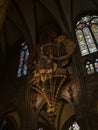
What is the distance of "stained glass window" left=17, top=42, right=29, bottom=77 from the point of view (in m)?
13.5

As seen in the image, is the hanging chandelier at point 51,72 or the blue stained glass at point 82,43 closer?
the hanging chandelier at point 51,72

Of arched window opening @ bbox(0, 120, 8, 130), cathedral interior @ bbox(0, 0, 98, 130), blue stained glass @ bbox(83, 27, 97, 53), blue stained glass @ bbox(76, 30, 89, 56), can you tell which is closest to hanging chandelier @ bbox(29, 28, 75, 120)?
cathedral interior @ bbox(0, 0, 98, 130)

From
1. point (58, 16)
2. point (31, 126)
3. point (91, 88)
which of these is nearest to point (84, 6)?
point (58, 16)

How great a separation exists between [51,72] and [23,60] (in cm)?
503

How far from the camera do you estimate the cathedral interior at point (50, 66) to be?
31.6 ft

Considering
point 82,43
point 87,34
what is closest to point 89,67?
point 82,43

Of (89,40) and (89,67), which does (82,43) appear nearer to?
(89,40)

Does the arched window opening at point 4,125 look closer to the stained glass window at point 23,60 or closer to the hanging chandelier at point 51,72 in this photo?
the stained glass window at point 23,60

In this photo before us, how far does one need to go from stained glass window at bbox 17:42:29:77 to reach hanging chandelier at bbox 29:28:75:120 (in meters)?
2.21

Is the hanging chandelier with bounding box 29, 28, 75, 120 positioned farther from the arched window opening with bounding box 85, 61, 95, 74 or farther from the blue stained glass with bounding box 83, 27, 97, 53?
the blue stained glass with bounding box 83, 27, 97, 53

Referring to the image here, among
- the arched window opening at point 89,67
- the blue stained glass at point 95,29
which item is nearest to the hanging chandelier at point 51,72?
the arched window opening at point 89,67

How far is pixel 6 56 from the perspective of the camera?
15695mm

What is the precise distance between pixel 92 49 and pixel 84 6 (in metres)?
3.91

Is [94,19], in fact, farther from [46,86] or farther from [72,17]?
[46,86]
